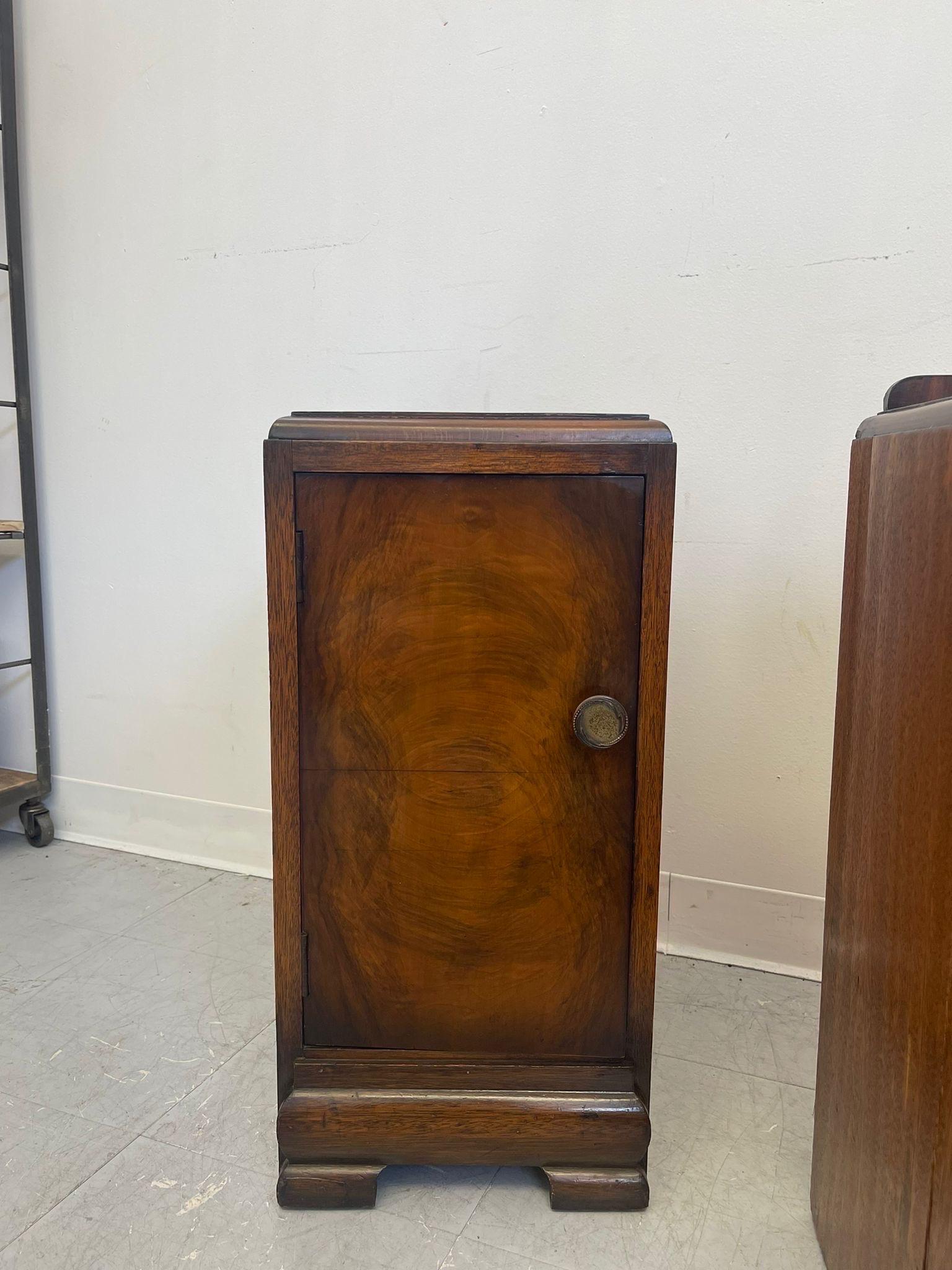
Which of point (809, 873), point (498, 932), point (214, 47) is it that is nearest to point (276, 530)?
point (498, 932)

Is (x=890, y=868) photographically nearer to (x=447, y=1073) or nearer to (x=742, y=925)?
(x=447, y=1073)

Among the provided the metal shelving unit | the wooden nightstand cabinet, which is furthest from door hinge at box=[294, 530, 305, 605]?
the metal shelving unit

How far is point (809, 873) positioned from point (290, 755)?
0.87 meters

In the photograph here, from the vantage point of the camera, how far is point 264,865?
1700mm

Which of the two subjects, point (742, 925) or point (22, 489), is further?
point (22, 489)

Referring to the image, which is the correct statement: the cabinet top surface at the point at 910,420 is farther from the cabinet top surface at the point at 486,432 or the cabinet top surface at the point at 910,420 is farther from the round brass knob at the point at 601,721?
the round brass knob at the point at 601,721

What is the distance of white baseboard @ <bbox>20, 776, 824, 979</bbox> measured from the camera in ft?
4.50

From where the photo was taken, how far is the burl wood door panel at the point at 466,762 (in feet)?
2.73

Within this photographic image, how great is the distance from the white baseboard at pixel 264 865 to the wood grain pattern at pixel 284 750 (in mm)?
652

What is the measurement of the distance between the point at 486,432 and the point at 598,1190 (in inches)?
29.5

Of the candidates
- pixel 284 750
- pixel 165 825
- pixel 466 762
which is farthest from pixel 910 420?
pixel 165 825

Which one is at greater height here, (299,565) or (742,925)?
(299,565)

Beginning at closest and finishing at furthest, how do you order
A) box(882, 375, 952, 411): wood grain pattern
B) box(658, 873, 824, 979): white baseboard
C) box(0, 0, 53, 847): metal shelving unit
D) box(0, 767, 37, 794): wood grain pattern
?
box(882, 375, 952, 411): wood grain pattern, box(658, 873, 824, 979): white baseboard, box(0, 0, 53, 847): metal shelving unit, box(0, 767, 37, 794): wood grain pattern

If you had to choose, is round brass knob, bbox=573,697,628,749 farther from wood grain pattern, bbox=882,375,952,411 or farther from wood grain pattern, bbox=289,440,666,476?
wood grain pattern, bbox=882,375,952,411
